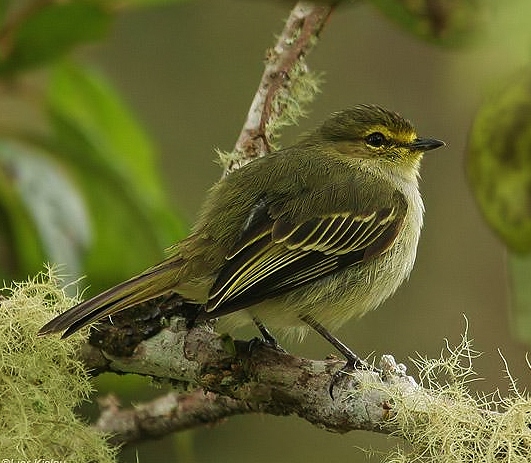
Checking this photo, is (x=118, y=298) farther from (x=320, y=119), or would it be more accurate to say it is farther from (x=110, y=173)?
(x=320, y=119)

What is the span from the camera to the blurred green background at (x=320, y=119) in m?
5.92

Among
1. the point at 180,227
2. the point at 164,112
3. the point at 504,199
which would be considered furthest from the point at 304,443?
the point at 504,199

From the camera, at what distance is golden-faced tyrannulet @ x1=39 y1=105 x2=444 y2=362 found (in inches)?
107

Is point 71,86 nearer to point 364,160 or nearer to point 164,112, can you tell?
point 364,160

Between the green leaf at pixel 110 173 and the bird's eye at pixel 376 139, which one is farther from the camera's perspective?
the bird's eye at pixel 376 139

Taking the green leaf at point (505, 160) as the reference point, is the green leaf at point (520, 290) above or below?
below

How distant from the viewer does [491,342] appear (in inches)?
230

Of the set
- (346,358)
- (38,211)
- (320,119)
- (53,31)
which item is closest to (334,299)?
(346,358)

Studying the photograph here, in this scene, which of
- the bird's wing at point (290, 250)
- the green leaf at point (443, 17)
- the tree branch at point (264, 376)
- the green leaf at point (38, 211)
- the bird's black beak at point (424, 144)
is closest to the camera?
the green leaf at point (443, 17)

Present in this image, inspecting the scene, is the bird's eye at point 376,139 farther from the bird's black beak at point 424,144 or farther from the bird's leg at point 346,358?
the bird's leg at point 346,358

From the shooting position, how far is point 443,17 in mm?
836

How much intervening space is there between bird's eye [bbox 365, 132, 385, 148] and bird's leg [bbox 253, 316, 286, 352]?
101cm

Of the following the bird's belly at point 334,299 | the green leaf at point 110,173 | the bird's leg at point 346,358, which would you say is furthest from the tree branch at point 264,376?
the green leaf at point 110,173

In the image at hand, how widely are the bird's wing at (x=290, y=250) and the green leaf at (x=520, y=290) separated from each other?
1.38 meters
